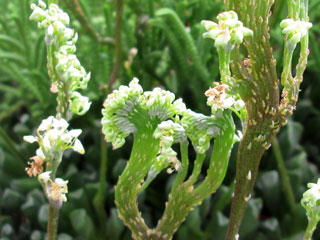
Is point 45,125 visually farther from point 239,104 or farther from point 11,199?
point 11,199

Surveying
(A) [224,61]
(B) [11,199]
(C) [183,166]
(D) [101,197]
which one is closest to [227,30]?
(A) [224,61]

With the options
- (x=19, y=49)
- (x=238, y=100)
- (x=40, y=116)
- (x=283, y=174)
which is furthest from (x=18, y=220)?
(x=238, y=100)

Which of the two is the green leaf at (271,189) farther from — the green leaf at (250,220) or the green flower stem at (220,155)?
the green flower stem at (220,155)

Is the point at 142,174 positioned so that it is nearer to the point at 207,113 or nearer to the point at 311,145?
the point at 207,113

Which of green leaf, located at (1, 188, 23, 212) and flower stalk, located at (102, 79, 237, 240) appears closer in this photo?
flower stalk, located at (102, 79, 237, 240)

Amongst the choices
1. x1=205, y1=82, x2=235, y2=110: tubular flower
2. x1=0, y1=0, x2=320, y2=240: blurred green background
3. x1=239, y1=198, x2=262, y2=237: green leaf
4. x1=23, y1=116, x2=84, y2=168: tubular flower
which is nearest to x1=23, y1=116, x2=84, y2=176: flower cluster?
x1=23, y1=116, x2=84, y2=168: tubular flower

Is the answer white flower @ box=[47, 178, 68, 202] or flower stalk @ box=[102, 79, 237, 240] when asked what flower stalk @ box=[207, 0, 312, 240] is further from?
white flower @ box=[47, 178, 68, 202]

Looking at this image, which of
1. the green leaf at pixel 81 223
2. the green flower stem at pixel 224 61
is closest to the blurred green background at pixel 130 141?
the green leaf at pixel 81 223
